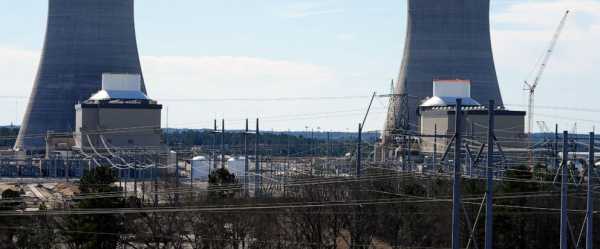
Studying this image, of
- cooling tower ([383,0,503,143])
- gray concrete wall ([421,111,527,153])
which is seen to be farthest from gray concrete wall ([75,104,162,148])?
gray concrete wall ([421,111,527,153])

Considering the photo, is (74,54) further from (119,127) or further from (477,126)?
(477,126)

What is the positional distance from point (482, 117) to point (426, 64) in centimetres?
395

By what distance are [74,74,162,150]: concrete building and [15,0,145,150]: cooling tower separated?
1267 mm

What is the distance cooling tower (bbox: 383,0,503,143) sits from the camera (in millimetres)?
56625

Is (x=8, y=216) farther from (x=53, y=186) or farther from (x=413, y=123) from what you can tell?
(x=413, y=123)

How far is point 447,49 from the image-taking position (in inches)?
2272

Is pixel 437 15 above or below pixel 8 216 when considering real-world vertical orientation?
above

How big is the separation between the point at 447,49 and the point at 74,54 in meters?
18.9

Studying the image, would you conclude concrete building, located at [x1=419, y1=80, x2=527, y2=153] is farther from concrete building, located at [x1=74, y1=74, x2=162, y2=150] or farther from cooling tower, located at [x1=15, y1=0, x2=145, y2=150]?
cooling tower, located at [x1=15, y1=0, x2=145, y2=150]

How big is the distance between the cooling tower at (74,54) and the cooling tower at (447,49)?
14165 millimetres

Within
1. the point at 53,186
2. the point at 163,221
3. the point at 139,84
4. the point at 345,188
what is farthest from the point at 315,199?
the point at 139,84

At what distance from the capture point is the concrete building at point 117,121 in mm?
56469

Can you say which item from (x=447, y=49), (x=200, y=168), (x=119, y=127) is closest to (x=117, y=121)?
(x=119, y=127)

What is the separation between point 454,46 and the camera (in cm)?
5762
